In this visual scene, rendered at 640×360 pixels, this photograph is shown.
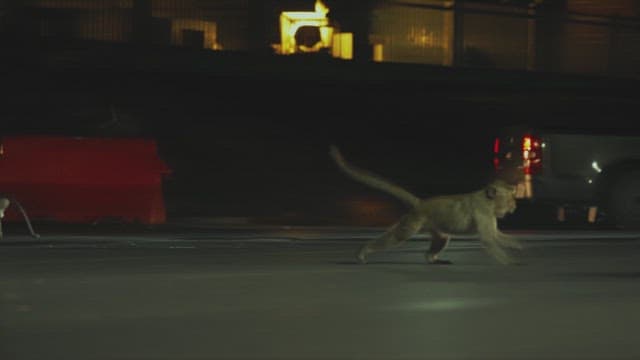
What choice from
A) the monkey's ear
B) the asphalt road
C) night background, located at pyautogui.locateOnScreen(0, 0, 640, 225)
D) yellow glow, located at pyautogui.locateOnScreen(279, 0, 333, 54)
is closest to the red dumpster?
the asphalt road

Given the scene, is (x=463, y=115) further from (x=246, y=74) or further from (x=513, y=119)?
(x=246, y=74)

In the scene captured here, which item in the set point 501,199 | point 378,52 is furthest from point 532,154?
point 378,52

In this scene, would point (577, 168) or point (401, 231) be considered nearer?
point (401, 231)

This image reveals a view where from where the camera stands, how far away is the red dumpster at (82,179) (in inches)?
730

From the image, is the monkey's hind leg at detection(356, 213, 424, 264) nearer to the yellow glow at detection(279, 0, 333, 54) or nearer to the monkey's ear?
the monkey's ear

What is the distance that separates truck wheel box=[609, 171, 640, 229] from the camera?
63.2ft

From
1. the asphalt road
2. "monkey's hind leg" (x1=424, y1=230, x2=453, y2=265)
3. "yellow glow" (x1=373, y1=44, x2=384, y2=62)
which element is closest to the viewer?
the asphalt road

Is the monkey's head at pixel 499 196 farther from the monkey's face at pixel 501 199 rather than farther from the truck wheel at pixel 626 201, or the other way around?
the truck wheel at pixel 626 201

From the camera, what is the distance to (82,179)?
1869 cm

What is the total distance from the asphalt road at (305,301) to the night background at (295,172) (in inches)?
1.8

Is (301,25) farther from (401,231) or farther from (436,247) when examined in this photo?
(401,231)

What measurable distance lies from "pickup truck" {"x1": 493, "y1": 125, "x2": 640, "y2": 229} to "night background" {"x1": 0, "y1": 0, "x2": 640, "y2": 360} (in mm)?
56

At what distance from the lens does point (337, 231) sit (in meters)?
18.5

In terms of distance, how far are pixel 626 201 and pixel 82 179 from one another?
767 cm
